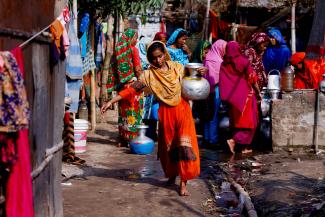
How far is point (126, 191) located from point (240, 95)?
363 cm

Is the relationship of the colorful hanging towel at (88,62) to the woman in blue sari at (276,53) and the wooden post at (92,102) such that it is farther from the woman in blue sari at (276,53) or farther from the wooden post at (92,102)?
the woman in blue sari at (276,53)

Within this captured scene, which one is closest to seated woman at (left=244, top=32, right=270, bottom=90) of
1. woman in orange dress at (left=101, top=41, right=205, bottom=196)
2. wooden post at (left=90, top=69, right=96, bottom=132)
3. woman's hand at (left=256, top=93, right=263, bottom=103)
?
woman's hand at (left=256, top=93, right=263, bottom=103)

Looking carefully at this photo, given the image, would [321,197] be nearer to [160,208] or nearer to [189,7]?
[160,208]

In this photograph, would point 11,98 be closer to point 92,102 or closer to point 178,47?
point 178,47

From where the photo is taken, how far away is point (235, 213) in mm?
6355

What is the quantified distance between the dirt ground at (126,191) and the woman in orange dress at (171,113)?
1.06ft

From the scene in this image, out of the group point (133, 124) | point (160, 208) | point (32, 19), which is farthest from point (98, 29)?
point (32, 19)

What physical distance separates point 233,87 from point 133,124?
1814 millimetres

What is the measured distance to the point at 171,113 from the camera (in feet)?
23.7

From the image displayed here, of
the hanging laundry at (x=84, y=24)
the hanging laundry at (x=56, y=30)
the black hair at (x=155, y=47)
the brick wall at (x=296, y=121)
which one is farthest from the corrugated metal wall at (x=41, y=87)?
the hanging laundry at (x=84, y=24)

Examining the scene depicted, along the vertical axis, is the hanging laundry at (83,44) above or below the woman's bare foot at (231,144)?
above

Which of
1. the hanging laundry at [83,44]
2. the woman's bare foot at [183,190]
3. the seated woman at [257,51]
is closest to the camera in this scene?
the woman's bare foot at [183,190]

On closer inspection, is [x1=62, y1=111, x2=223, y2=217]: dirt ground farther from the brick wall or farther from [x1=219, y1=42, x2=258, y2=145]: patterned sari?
the brick wall

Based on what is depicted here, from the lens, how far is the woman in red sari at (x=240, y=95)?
1019 cm
